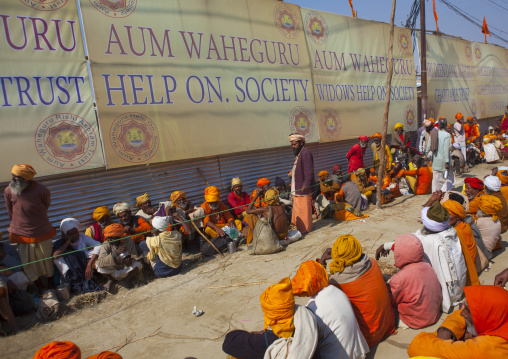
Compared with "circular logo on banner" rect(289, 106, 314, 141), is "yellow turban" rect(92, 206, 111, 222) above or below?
below

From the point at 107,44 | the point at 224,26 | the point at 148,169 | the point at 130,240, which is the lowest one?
the point at 130,240

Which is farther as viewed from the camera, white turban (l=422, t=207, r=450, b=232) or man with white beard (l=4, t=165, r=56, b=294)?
man with white beard (l=4, t=165, r=56, b=294)

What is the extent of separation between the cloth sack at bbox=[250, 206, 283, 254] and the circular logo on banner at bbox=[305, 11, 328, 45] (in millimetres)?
5432

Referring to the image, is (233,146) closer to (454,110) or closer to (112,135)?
(112,135)

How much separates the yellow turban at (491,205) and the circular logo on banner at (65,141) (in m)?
5.48

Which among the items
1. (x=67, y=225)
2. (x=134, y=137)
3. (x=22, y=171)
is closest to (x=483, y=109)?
(x=134, y=137)

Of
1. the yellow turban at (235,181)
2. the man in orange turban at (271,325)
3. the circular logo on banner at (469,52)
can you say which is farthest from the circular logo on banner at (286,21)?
the circular logo on banner at (469,52)

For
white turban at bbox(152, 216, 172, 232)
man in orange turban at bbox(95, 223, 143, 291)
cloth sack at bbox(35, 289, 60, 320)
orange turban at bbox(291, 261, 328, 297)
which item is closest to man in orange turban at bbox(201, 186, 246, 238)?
white turban at bbox(152, 216, 172, 232)

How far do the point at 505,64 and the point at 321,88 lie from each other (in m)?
13.8

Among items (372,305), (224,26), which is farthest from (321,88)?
(372,305)

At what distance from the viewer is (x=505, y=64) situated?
1802 centimetres

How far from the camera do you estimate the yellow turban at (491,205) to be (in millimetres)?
4711

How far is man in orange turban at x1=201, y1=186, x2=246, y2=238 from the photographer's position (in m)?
6.23

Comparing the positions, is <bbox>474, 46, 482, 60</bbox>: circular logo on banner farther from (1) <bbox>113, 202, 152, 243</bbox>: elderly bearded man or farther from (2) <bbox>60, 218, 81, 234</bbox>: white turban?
(2) <bbox>60, 218, 81, 234</bbox>: white turban
